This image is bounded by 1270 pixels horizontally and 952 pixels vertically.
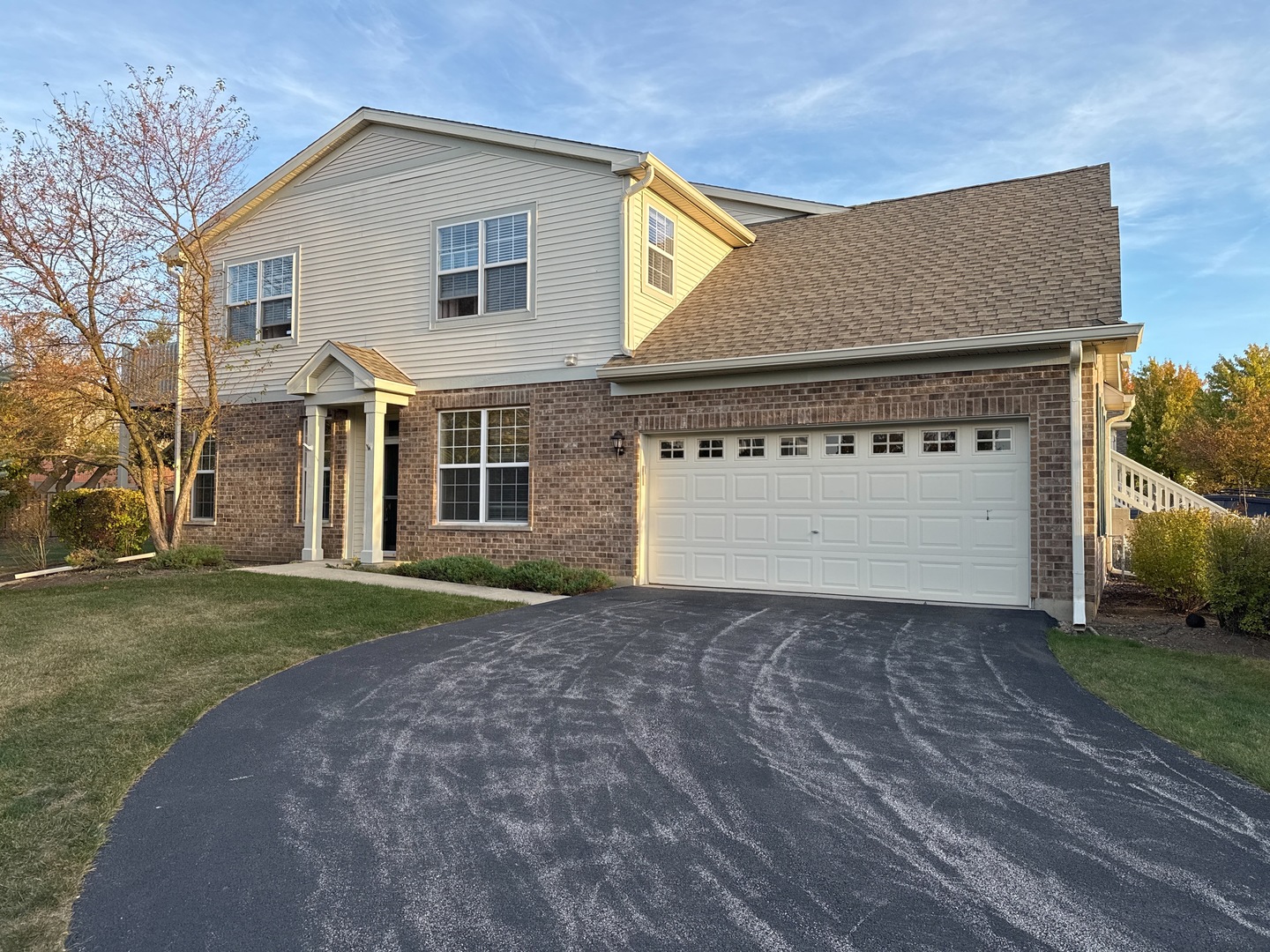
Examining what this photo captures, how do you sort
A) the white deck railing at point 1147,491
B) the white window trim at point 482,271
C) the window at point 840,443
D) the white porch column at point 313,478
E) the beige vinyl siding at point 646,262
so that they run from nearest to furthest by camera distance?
the window at point 840,443
the beige vinyl siding at point 646,262
the white window trim at point 482,271
the white deck railing at point 1147,491
the white porch column at point 313,478

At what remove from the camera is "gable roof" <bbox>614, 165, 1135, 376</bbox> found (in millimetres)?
10344

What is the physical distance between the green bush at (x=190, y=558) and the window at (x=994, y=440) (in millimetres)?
11648

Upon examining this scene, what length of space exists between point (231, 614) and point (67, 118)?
917 centimetres

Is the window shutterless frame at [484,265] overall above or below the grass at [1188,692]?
above

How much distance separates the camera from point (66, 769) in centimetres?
450

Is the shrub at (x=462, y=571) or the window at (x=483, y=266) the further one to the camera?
the window at (x=483, y=266)

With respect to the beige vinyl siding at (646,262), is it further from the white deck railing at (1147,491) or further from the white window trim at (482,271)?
the white deck railing at (1147,491)

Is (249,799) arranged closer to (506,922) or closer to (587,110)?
(506,922)

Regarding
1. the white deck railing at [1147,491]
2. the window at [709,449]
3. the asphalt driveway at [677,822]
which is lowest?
the asphalt driveway at [677,822]

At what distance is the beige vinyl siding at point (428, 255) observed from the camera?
1259cm

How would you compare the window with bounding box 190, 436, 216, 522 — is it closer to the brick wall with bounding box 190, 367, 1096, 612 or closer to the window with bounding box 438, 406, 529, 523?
the brick wall with bounding box 190, 367, 1096, 612

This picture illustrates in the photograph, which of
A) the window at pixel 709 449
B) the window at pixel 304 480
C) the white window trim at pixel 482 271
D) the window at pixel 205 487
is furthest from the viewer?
the window at pixel 205 487

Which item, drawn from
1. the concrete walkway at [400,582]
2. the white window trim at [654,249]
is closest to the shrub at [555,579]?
the concrete walkway at [400,582]

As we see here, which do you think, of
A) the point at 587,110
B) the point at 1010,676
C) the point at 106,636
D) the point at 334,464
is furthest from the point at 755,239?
the point at 106,636
